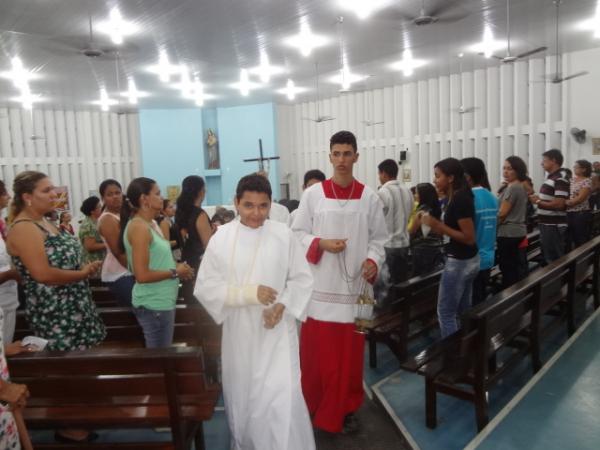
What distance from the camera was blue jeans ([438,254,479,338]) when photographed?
340 centimetres

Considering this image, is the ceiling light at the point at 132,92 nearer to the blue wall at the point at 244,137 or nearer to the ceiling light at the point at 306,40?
the blue wall at the point at 244,137

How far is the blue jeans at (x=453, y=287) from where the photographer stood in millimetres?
3400

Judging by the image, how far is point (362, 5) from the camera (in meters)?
6.43

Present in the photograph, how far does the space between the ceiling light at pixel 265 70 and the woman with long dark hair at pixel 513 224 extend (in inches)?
230

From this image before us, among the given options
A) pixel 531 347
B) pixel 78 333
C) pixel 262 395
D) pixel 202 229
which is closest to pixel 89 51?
pixel 202 229

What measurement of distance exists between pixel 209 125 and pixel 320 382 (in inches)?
516

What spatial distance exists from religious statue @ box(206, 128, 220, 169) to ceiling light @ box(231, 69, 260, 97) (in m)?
2.81

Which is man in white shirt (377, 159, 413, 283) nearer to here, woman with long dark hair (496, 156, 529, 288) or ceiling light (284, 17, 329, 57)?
woman with long dark hair (496, 156, 529, 288)

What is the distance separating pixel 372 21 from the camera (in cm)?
712

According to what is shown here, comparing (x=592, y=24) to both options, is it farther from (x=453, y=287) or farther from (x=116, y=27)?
(x=116, y=27)

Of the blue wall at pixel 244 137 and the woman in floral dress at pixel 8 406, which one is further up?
the blue wall at pixel 244 137

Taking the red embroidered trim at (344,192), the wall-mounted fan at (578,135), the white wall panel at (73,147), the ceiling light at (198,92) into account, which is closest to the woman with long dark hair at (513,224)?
the red embroidered trim at (344,192)

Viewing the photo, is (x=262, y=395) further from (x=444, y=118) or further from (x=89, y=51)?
(x=444, y=118)

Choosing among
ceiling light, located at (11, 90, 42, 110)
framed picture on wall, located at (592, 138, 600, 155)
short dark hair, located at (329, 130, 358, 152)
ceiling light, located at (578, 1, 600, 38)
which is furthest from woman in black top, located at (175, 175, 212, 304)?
ceiling light, located at (11, 90, 42, 110)
